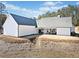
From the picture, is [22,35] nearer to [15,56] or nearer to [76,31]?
[15,56]

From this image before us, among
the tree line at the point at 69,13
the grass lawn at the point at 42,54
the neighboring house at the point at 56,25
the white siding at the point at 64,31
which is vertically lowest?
the grass lawn at the point at 42,54

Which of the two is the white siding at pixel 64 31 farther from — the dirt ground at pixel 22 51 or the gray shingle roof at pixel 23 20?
the gray shingle roof at pixel 23 20

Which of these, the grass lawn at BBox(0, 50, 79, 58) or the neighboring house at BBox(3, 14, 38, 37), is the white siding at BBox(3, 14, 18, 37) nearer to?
the neighboring house at BBox(3, 14, 38, 37)

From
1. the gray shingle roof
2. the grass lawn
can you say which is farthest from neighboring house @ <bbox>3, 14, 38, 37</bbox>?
the grass lawn

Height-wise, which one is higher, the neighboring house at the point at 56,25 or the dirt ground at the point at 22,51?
the neighboring house at the point at 56,25

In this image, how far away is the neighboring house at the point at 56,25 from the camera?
4.79m

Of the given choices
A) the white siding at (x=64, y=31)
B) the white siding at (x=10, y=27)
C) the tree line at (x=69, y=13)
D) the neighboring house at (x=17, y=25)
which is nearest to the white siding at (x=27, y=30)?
the neighboring house at (x=17, y=25)

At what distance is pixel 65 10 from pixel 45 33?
0.63 metres

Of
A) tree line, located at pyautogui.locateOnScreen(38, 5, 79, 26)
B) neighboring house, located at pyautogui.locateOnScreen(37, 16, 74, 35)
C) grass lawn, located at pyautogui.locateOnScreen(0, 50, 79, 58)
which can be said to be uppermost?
tree line, located at pyautogui.locateOnScreen(38, 5, 79, 26)

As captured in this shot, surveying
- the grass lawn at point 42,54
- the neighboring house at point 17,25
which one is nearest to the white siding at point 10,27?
the neighboring house at point 17,25

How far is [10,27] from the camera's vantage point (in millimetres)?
4785

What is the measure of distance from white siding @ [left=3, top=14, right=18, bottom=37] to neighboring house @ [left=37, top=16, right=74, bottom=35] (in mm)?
508

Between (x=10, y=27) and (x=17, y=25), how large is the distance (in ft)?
0.49

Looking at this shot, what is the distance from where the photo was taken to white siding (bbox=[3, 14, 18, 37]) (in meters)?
4.77
